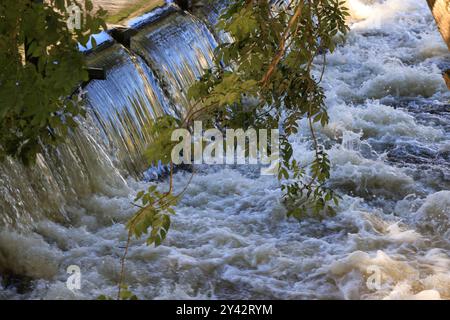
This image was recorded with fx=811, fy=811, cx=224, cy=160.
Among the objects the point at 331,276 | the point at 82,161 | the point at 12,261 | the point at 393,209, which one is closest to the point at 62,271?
the point at 12,261

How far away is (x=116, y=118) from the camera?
6.73m

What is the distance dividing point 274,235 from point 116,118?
5.87 ft

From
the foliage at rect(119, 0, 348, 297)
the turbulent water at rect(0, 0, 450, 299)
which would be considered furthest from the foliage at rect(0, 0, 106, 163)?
the turbulent water at rect(0, 0, 450, 299)

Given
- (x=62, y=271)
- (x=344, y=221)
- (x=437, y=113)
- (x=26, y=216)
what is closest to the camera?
(x=62, y=271)

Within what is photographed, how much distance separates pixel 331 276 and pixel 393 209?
132 cm

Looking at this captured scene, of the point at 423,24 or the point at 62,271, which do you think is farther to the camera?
the point at 423,24

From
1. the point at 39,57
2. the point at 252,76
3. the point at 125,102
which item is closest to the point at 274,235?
the point at 125,102

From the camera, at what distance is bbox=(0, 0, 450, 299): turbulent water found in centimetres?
508

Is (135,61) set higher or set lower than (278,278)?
higher

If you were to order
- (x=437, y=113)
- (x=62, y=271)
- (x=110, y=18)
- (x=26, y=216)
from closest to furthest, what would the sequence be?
(x=62, y=271)
(x=26, y=216)
(x=110, y=18)
(x=437, y=113)

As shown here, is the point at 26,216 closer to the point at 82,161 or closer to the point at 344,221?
the point at 82,161

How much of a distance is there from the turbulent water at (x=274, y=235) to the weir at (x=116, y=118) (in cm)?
6

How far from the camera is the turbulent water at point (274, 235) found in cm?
508

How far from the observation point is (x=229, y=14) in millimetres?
3857
